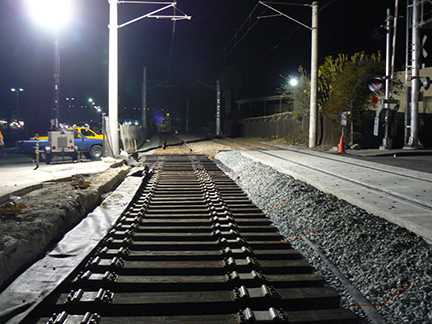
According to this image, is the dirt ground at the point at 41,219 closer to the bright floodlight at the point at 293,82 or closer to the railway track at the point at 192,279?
the railway track at the point at 192,279

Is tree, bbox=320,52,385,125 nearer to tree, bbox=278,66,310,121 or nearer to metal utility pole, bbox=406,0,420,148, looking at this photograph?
metal utility pole, bbox=406,0,420,148

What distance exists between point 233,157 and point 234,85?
61.4 meters

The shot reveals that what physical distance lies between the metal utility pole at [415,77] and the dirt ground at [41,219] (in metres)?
15.1

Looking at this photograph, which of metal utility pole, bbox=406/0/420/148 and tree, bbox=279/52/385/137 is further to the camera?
tree, bbox=279/52/385/137

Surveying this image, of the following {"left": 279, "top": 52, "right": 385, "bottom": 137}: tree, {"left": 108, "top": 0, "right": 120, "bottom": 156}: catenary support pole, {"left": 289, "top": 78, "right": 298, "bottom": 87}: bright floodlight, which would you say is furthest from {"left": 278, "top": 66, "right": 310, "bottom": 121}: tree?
{"left": 108, "top": 0, "right": 120, "bottom": 156}: catenary support pole

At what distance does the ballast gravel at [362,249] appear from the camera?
3.92 meters

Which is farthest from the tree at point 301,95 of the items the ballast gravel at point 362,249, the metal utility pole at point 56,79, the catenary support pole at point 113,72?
the ballast gravel at point 362,249

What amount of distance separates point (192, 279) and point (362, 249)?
2.20 meters

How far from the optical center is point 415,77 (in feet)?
64.8

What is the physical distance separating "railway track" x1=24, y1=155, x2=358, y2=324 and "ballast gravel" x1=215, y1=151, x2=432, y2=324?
0.34 m

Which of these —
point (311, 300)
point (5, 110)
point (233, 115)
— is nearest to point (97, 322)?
point (311, 300)

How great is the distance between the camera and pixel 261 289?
4.31 meters

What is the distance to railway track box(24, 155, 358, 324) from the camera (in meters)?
3.85

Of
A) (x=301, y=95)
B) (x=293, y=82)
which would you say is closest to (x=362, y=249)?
(x=301, y=95)
